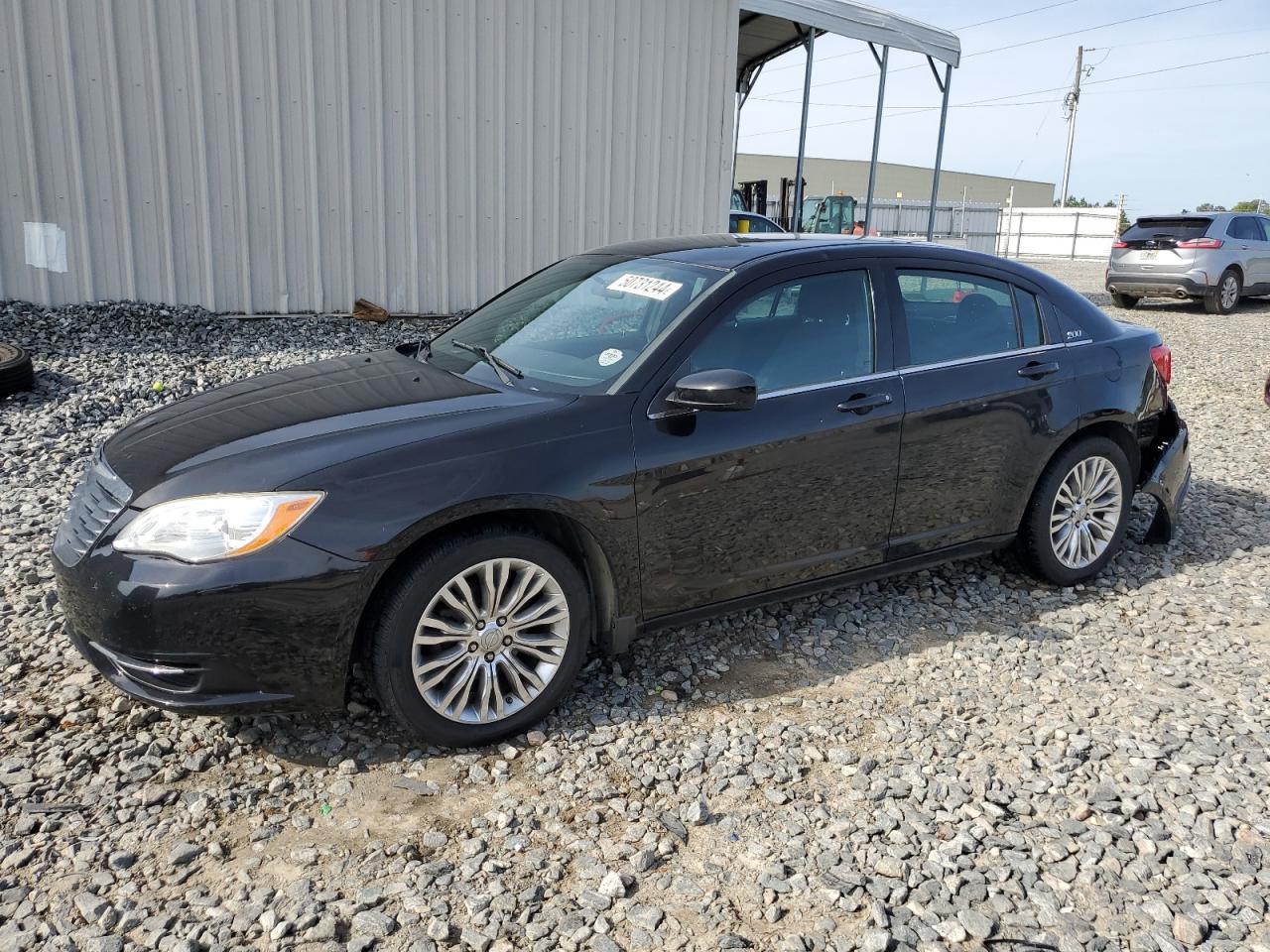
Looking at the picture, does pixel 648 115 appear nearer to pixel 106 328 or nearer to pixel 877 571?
pixel 106 328

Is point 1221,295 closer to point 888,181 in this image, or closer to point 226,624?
point 226,624

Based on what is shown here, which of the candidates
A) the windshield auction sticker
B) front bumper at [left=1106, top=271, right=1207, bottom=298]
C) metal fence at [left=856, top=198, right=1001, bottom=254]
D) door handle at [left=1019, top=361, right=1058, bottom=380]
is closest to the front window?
the windshield auction sticker

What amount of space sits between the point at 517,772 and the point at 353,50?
8.76 meters

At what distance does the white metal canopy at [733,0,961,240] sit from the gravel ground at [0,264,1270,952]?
7.57m

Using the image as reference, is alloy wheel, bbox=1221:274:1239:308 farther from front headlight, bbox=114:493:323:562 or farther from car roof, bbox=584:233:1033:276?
front headlight, bbox=114:493:323:562

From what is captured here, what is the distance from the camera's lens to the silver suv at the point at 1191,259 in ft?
51.2

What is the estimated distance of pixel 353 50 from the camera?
31.6ft

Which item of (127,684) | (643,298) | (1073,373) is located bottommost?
(127,684)

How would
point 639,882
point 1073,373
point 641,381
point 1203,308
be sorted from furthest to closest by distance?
point 1203,308, point 1073,373, point 641,381, point 639,882

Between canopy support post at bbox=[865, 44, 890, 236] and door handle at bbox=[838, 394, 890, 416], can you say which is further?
canopy support post at bbox=[865, 44, 890, 236]

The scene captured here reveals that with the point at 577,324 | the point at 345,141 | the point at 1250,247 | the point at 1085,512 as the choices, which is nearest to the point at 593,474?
the point at 577,324

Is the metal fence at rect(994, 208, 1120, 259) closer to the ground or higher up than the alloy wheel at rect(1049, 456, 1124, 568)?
higher up

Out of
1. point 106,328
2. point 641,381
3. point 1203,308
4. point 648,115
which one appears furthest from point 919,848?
point 1203,308

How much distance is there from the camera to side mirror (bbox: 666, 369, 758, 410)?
318 centimetres
